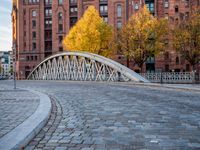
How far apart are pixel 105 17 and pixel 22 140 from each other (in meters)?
63.9

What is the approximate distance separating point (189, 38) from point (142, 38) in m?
6.03

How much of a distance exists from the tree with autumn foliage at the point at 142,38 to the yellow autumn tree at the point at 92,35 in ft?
19.5

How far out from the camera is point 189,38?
34281 millimetres

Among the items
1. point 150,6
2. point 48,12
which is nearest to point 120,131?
point 150,6

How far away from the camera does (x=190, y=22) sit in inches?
1389

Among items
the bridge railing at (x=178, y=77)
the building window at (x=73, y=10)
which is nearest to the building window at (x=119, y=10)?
Answer: the building window at (x=73, y=10)

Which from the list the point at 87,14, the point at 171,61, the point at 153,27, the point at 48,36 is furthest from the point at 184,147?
the point at 48,36

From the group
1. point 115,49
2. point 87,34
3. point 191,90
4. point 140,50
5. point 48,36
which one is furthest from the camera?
point 48,36

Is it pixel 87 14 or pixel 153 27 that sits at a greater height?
pixel 87 14

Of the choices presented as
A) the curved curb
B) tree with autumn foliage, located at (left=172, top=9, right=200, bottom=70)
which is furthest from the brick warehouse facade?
the curved curb

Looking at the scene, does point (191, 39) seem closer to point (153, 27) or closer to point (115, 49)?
point (153, 27)

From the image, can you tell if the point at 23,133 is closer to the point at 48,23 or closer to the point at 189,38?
the point at 189,38

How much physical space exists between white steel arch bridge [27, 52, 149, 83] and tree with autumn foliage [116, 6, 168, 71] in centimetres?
458

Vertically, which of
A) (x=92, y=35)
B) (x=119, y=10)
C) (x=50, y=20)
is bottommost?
(x=92, y=35)
